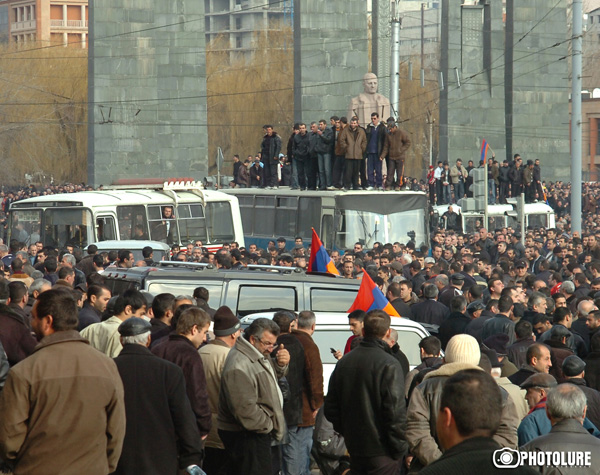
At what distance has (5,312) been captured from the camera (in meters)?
7.54

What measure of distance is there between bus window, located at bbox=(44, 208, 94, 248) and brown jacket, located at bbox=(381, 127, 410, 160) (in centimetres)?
639

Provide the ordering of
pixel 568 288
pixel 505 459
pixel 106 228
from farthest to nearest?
1. pixel 106 228
2. pixel 568 288
3. pixel 505 459

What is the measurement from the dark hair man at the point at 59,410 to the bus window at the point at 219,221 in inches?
745

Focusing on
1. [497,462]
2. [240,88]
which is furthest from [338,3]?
[497,462]

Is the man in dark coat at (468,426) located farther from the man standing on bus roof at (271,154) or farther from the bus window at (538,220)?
the bus window at (538,220)

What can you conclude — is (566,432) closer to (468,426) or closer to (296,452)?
(468,426)

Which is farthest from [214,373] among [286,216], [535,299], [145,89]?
[145,89]

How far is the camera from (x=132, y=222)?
2266cm

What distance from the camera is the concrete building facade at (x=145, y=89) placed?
36.3m

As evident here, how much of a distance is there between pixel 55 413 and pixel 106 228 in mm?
17036

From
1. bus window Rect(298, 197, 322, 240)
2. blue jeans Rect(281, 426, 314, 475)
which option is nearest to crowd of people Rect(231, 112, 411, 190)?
bus window Rect(298, 197, 322, 240)

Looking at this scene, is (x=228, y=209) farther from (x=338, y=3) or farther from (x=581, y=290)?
(x=338, y=3)

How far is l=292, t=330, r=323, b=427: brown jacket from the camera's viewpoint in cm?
850

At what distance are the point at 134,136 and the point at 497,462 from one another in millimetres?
34031
